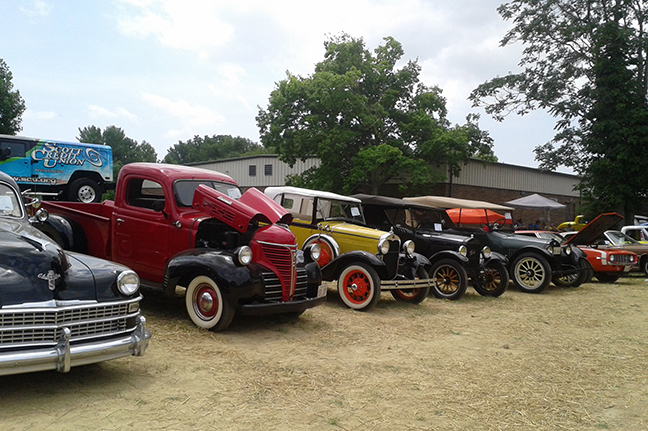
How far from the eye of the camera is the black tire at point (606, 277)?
14295 mm

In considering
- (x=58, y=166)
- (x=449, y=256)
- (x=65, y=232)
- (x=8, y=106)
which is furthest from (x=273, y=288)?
(x=8, y=106)

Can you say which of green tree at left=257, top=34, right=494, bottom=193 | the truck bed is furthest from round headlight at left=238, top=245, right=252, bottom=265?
green tree at left=257, top=34, right=494, bottom=193

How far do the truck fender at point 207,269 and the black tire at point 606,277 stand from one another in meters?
12.1

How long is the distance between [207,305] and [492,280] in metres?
6.83

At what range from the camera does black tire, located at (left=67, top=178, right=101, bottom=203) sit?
1401 centimetres

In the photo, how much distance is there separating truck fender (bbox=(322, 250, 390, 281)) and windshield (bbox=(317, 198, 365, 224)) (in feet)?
4.50

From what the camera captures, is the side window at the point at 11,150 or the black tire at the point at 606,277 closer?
the side window at the point at 11,150

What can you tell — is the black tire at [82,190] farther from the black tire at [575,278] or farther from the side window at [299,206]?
the black tire at [575,278]

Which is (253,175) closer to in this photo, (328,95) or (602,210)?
(328,95)

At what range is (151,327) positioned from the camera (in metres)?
6.12

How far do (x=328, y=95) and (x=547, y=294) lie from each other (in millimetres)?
14912

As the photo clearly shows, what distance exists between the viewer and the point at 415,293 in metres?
9.16

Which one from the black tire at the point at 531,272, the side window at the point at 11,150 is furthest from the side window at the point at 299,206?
the side window at the point at 11,150

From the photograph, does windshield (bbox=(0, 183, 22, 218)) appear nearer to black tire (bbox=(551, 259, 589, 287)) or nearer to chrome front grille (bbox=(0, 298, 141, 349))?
chrome front grille (bbox=(0, 298, 141, 349))
